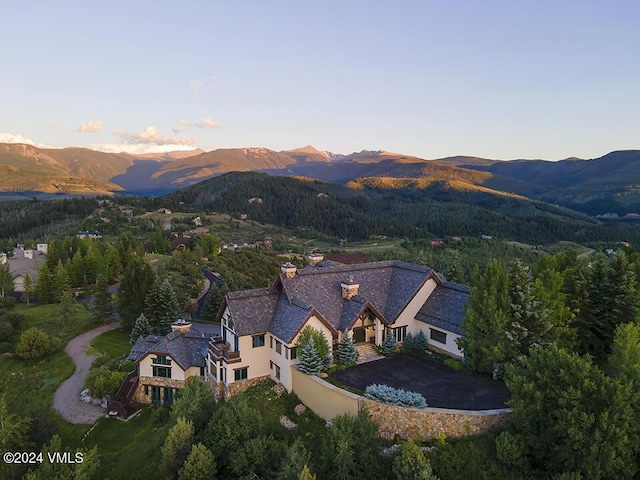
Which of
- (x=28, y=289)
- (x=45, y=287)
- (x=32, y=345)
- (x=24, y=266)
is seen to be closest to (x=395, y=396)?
(x=32, y=345)

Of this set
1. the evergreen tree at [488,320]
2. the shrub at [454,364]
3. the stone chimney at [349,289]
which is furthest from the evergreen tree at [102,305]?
the evergreen tree at [488,320]

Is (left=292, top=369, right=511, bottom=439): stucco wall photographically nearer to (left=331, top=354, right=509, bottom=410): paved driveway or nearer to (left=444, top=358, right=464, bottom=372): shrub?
(left=331, top=354, right=509, bottom=410): paved driveway

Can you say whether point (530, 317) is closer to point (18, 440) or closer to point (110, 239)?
point (18, 440)

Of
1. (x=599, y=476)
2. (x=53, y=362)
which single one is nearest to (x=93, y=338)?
(x=53, y=362)

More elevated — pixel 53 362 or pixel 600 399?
pixel 600 399

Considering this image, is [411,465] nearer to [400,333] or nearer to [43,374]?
[400,333]

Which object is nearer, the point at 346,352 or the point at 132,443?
the point at 132,443
